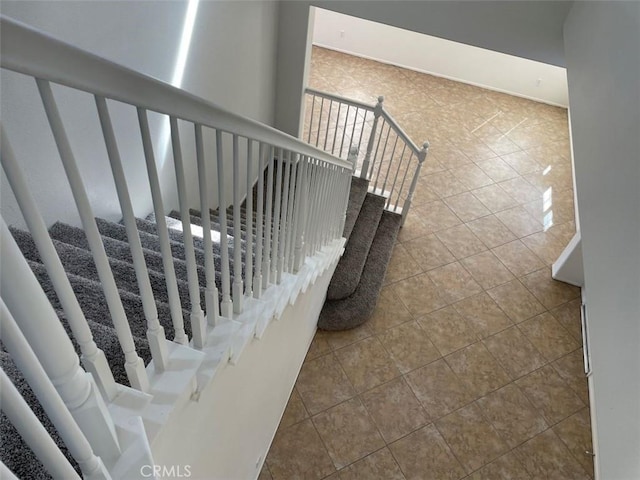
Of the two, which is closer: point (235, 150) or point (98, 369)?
point (98, 369)

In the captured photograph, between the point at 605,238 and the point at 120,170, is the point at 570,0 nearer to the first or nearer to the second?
the point at 605,238

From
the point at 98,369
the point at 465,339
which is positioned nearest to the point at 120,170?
the point at 98,369

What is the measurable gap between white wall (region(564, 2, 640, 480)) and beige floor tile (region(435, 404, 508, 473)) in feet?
4.79

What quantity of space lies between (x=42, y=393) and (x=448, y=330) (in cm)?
382

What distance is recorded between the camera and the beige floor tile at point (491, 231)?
195 inches

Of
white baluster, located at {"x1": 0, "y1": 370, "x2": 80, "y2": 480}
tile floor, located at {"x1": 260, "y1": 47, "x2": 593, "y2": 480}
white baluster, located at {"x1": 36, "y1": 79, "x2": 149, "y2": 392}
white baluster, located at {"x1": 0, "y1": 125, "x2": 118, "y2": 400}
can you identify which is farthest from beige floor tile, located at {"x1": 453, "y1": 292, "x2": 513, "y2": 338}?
white baluster, located at {"x1": 0, "y1": 370, "x2": 80, "y2": 480}

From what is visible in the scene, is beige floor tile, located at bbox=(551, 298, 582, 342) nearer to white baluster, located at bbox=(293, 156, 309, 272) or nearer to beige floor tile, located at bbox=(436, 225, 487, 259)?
beige floor tile, located at bbox=(436, 225, 487, 259)

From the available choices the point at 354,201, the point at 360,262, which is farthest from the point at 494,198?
the point at 360,262

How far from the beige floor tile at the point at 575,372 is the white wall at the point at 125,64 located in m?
3.40

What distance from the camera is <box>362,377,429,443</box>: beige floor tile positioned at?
339 cm

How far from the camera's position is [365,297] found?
405 centimetres

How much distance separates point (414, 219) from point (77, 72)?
4688 mm

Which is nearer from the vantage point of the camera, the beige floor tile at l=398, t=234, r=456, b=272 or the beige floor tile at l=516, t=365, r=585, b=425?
the beige floor tile at l=516, t=365, r=585, b=425

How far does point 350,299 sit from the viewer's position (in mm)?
4016
